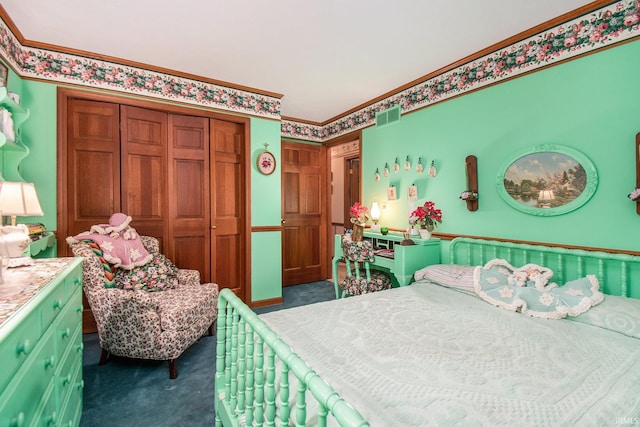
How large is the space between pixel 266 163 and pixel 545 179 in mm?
2848

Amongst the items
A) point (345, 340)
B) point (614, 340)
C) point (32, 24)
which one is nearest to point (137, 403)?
point (345, 340)

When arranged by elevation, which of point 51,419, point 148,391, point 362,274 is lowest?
point 148,391

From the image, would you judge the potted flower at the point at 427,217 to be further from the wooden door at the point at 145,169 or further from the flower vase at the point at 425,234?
the wooden door at the point at 145,169

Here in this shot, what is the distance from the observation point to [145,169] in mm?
3119

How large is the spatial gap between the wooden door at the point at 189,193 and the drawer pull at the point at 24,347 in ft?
7.75

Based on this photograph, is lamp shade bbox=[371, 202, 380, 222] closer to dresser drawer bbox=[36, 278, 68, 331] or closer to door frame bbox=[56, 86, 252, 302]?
door frame bbox=[56, 86, 252, 302]

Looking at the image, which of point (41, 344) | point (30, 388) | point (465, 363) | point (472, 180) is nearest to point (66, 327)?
point (41, 344)

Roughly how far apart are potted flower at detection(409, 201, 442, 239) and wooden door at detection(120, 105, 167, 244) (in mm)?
2700

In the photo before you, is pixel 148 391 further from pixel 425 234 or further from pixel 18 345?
pixel 425 234

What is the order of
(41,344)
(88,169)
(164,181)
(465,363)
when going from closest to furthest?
1. (41,344)
2. (465,363)
3. (88,169)
4. (164,181)

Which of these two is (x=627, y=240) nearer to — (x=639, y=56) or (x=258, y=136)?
(x=639, y=56)

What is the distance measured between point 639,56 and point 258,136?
335 centimetres

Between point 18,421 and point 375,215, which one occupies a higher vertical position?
point 375,215

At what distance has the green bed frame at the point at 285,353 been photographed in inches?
29.4
